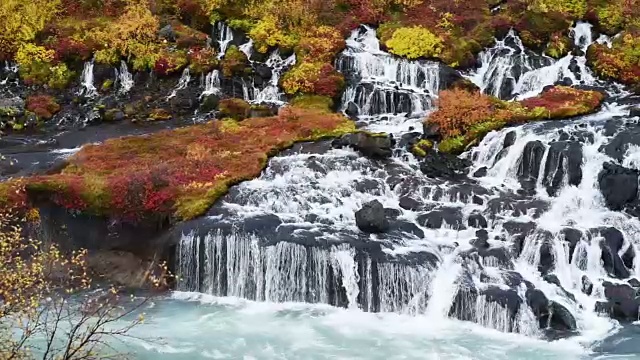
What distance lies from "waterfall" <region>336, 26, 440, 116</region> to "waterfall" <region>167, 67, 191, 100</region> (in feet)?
28.4

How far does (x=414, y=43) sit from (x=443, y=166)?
12128 mm

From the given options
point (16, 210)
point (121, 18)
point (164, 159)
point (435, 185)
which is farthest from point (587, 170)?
point (121, 18)

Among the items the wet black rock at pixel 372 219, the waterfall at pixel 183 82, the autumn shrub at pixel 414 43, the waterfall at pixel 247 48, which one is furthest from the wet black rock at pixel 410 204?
the waterfall at pixel 247 48

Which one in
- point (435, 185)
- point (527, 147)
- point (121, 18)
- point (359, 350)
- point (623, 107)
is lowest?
point (359, 350)

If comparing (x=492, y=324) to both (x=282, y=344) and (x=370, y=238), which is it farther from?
(x=282, y=344)

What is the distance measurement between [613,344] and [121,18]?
33.9 meters

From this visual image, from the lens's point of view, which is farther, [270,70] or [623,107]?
[270,70]

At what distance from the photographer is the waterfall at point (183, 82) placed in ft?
118

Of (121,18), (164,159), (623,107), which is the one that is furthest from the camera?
(121,18)

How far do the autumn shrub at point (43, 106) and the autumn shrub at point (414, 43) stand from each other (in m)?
19.0

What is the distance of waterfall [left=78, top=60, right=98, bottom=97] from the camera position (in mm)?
36219

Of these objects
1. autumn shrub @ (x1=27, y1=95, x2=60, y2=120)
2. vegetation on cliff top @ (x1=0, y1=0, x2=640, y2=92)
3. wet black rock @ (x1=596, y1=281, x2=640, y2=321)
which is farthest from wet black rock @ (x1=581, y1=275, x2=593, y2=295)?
autumn shrub @ (x1=27, y1=95, x2=60, y2=120)

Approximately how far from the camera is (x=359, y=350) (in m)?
18.1

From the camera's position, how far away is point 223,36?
4006cm
